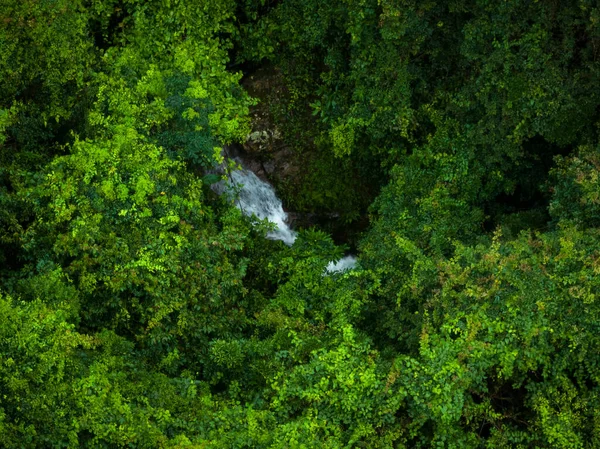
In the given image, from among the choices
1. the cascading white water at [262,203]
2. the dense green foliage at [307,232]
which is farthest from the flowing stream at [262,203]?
the dense green foliage at [307,232]

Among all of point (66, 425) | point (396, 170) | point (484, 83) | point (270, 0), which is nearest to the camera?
point (66, 425)

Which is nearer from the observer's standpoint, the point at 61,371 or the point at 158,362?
the point at 61,371

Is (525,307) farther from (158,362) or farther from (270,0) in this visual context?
(270,0)

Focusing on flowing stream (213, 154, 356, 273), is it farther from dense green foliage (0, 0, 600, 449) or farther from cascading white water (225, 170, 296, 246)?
dense green foliage (0, 0, 600, 449)

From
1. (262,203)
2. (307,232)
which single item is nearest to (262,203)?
(262,203)

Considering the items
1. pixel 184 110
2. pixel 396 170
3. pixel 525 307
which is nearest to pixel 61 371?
pixel 184 110

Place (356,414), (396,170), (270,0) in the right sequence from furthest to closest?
1. (270,0)
2. (396,170)
3. (356,414)

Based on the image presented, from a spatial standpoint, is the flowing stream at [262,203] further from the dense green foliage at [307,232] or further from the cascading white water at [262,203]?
the dense green foliage at [307,232]
